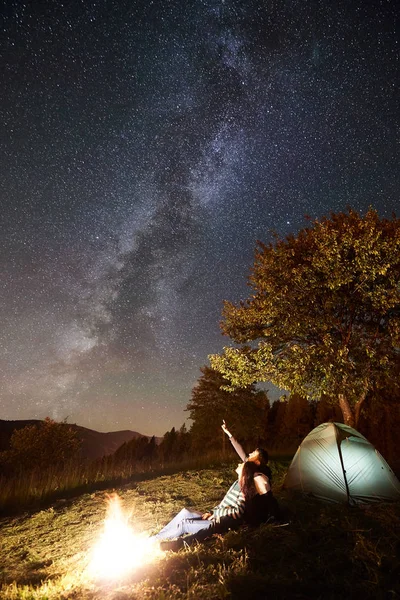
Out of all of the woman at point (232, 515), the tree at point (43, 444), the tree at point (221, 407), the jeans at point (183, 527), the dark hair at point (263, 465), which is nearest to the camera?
the woman at point (232, 515)

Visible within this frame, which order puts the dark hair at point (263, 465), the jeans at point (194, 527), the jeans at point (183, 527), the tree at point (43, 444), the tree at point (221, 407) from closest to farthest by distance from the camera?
the jeans at point (194, 527), the jeans at point (183, 527), the dark hair at point (263, 465), the tree at point (221, 407), the tree at point (43, 444)

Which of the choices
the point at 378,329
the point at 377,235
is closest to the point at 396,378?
the point at 378,329

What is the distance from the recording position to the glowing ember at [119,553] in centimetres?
470

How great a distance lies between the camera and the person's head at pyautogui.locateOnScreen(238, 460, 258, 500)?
6.09 m

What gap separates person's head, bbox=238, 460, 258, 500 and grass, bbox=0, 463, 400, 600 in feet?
1.88

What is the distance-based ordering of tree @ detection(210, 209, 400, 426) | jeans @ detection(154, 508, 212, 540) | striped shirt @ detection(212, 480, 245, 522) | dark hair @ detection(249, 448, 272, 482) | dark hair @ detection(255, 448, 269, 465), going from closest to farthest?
striped shirt @ detection(212, 480, 245, 522) → jeans @ detection(154, 508, 212, 540) → dark hair @ detection(249, 448, 272, 482) → dark hair @ detection(255, 448, 269, 465) → tree @ detection(210, 209, 400, 426)

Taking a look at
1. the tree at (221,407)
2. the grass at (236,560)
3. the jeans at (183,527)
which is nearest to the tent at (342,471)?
the grass at (236,560)

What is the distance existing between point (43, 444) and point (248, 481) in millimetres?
40199

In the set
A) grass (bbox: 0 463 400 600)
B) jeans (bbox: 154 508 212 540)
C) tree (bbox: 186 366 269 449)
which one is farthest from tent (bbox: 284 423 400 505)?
tree (bbox: 186 366 269 449)

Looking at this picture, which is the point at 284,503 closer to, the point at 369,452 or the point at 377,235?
the point at 369,452

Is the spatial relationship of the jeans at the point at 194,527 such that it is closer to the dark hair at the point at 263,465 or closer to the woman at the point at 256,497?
the woman at the point at 256,497

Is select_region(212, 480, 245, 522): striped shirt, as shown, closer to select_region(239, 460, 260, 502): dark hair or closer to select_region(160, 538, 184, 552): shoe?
select_region(239, 460, 260, 502): dark hair

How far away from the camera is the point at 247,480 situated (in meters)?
6.13

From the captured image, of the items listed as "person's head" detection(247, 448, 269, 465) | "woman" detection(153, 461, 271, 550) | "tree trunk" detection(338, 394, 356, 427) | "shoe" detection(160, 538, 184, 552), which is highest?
"tree trunk" detection(338, 394, 356, 427)
